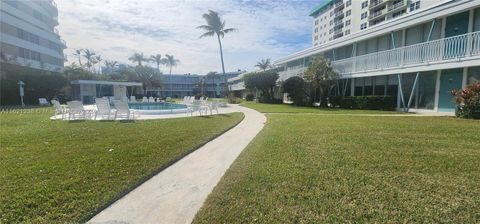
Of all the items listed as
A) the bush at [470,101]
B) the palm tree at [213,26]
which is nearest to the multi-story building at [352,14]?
the palm tree at [213,26]

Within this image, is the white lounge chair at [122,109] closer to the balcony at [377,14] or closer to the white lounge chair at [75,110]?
the white lounge chair at [75,110]

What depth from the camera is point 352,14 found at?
2484 inches

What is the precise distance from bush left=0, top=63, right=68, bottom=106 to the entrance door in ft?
126

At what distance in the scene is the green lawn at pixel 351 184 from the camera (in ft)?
10.8

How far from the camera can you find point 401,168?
501 cm

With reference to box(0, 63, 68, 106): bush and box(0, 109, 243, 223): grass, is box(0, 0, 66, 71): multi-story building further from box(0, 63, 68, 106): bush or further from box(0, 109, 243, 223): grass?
box(0, 109, 243, 223): grass

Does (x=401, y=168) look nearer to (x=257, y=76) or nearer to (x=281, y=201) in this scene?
(x=281, y=201)

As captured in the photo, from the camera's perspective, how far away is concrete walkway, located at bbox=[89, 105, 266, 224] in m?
3.40

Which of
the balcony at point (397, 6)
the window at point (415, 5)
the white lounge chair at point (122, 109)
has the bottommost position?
the white lounge chair at point (122, 109)

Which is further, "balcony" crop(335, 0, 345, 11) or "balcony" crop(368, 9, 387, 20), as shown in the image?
"balcony" crop(335, 0, 345, 11)

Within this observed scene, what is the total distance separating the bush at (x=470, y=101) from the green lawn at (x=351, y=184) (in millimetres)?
6709

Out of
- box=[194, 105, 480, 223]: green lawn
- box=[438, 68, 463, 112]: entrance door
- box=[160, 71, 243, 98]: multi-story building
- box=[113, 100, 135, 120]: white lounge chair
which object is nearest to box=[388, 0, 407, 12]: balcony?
box=[438, 68, 463, 112]: entrance door

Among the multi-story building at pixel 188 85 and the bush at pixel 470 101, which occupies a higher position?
the multi-story building at pixel 188 85

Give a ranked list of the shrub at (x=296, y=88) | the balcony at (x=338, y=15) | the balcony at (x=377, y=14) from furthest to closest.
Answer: the balcony at (x=338, y=15) < the balcony at (x=377, y=14) < the shrub at (x=296, y=88)
